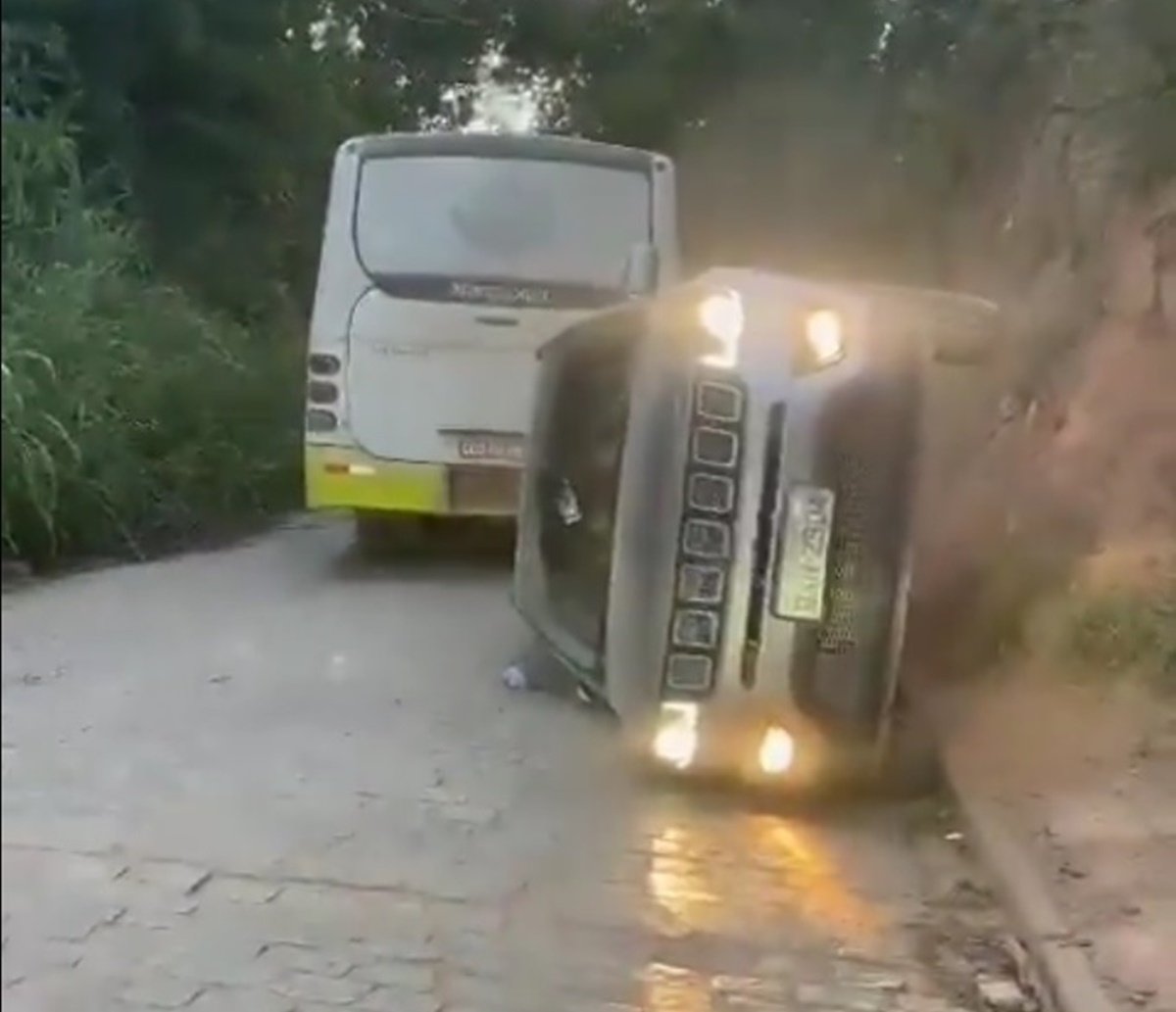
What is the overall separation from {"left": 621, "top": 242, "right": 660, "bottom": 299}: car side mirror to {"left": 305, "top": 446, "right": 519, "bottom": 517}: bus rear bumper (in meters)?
0.20

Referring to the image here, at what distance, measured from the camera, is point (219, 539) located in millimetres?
1493

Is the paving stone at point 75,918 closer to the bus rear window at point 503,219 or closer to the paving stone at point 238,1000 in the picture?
the paving stone at point 238,1000

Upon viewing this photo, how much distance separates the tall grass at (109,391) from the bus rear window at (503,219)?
0.16m

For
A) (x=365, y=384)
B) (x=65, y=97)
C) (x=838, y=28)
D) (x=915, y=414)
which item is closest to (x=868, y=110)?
(x=838, y=28)

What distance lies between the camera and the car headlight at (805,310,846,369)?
198cm

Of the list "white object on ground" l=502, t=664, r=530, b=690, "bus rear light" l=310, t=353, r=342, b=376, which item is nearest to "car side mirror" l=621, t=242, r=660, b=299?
"bus rear light" l=310, t=353, r=342, b=376

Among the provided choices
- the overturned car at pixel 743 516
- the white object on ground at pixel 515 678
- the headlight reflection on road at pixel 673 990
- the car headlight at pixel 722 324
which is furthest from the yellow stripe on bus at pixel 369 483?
the headlight reflection on road at pixel 673 990

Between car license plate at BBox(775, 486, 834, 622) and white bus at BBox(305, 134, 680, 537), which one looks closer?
white bus at BBox(305, 134, 680, 537)

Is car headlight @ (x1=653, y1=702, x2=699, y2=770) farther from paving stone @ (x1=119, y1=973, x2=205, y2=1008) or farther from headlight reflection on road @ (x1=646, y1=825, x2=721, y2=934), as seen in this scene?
paving stone @ (x1=119, y1=973, x2=205, y2=1008)

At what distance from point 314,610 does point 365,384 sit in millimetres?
203

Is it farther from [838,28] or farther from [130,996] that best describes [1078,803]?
[130,996]

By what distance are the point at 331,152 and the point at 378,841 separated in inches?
27.2

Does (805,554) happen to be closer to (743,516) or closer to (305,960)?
(743,516)

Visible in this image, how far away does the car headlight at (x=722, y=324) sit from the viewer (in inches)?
73.6
